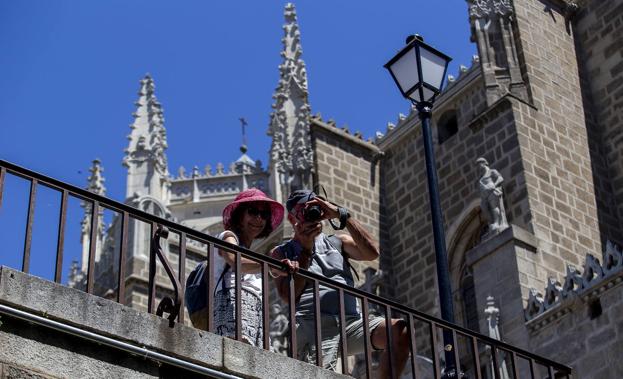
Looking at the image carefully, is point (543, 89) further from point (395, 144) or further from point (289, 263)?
point (289, 263)

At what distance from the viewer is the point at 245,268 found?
796cm

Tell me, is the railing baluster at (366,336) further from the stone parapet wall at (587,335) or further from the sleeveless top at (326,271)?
the stone parapet wall at (587,335)

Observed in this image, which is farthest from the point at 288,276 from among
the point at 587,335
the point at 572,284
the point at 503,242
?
the point at 503,242

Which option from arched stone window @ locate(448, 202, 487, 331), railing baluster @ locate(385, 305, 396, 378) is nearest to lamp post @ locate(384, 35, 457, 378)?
railing baluster @ locate(385, 305, 396, 378)

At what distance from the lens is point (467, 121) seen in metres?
23.6

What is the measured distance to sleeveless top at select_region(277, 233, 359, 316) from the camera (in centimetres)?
823

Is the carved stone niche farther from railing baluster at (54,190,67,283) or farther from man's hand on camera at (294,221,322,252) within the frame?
railing baluster at (54,190,67,283)

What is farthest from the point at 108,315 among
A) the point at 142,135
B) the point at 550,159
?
the point at 142,135

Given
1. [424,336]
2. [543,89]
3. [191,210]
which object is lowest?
[424,336]

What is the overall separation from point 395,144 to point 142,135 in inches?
339

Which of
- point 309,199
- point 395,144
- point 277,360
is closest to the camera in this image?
point 277,360

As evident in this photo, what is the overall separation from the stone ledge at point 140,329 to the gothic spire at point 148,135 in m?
23.7

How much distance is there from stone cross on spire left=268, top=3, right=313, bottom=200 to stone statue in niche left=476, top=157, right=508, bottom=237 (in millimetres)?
4833

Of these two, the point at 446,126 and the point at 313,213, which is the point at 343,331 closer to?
the point at 313,213
